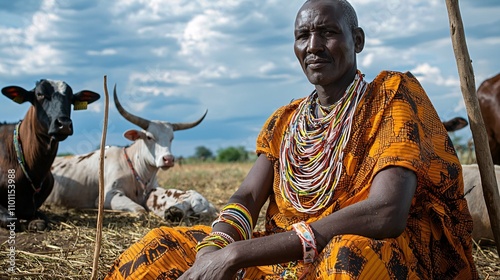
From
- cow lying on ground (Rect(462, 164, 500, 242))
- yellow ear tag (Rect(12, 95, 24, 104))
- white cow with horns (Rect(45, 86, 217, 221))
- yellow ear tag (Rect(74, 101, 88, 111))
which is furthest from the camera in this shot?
white cow with horns (Rect(45, 86, 217, 221))

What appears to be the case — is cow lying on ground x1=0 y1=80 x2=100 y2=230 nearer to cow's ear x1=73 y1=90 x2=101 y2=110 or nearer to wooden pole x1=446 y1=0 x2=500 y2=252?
cow's ear x1=73 y1=90 x2=101 y2=110

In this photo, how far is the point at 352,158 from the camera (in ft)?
8.98

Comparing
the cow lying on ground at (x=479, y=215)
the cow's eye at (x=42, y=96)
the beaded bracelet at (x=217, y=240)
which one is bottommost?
the cow lying on ground at (x=479, y=215)

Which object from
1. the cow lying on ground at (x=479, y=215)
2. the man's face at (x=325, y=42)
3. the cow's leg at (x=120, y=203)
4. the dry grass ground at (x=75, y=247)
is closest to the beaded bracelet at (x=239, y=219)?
the man's face at (x=325, y=42)

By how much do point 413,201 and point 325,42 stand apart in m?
0.81

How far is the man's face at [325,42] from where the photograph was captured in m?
2.78

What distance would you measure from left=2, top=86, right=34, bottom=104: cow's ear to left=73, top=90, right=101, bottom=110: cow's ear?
45cm

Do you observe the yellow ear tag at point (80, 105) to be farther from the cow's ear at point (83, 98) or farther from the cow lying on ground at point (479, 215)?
the cow lying on ground at point (479, 215)

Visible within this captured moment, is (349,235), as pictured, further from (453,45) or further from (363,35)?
(453,45)

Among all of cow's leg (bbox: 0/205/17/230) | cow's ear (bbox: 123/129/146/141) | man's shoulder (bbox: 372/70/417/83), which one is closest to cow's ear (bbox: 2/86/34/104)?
cow's leg (bbox: 0/205/17/230)

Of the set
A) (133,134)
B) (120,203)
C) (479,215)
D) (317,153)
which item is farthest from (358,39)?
(133,134)

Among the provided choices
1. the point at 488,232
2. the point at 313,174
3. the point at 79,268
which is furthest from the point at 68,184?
the point at 313,174

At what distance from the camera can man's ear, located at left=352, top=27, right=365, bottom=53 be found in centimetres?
289

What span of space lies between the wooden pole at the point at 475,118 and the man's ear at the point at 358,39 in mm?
782
